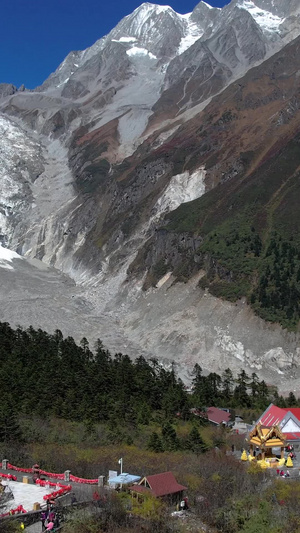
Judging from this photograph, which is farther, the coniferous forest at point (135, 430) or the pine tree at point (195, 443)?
the pine tree at point (195, 443)

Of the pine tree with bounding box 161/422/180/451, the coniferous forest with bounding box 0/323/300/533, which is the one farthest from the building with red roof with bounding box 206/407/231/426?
the pine tree with bounding box 161/422/180/451

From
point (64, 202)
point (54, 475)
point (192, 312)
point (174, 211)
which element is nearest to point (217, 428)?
point (54, 475)

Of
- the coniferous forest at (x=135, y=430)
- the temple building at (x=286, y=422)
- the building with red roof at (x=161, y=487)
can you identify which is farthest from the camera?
the temple building at (x=286, y=422)

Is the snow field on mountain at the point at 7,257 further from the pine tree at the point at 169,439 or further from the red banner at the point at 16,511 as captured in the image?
the red banner at the point at 16,511

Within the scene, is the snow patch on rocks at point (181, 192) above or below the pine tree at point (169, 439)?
above

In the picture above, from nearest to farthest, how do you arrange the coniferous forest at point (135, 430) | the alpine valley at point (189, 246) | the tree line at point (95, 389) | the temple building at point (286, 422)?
the coniferous forest at point (135, 430), the temple building at point (286, 422), the tree line at point (95, 389), the alpine valley at point (189, 246)

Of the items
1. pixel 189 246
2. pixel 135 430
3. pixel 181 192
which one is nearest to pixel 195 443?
pixel 135 430

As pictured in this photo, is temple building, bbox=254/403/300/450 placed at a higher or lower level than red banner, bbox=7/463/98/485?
lower

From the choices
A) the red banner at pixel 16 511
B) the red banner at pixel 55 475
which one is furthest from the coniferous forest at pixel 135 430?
the red banner at pixel 16 511

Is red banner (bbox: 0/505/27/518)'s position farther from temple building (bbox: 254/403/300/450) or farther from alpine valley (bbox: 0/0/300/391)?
alpine valley (bbox: 0/0/300/391)
